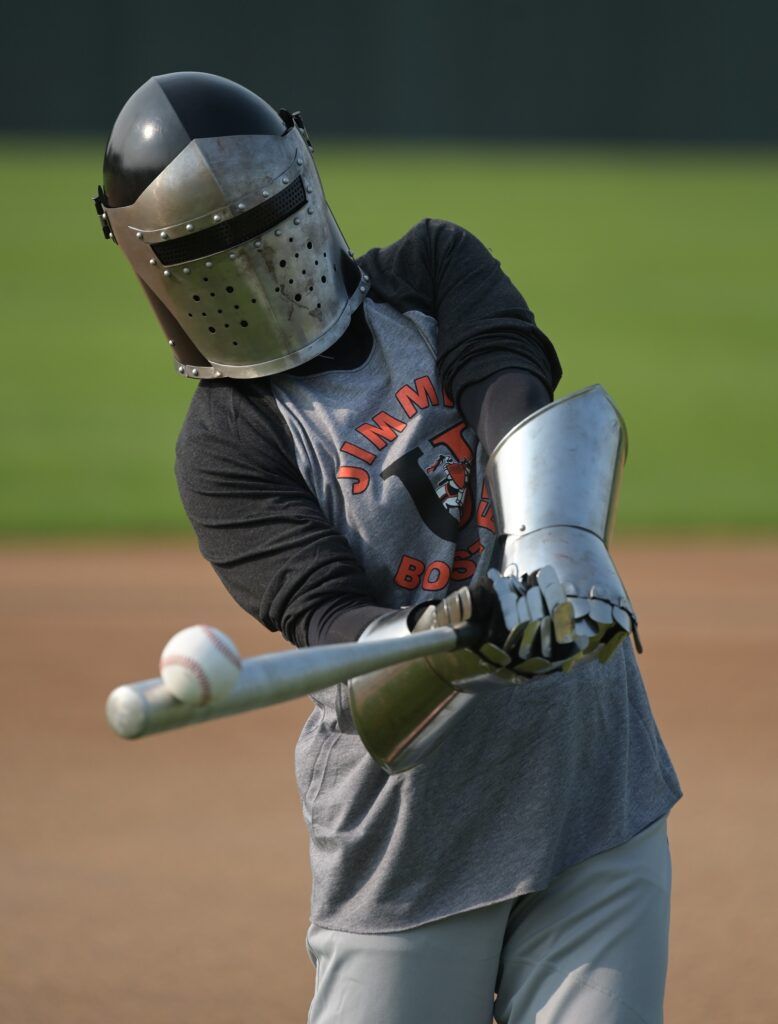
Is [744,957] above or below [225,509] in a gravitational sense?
below

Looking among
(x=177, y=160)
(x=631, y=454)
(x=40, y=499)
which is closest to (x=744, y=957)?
(x=177, y=160)

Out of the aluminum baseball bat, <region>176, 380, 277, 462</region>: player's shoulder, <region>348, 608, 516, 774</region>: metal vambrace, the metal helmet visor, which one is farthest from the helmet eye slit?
the aluminum baseball bat

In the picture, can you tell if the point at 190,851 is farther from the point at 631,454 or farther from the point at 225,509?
the point at 631,454

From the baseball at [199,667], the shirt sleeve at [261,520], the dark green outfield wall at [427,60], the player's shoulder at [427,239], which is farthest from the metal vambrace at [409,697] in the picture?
the dark green outfield wall at [427,60]

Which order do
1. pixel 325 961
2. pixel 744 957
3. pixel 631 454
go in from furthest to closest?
pixel 631 454
pixel 744 957
pixel 325 961

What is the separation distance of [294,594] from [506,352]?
445mm

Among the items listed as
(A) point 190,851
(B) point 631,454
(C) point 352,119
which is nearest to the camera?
(A) point 190,851

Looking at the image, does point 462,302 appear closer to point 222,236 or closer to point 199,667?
point 222,236

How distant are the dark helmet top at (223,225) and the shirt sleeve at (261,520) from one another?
7 centimetres

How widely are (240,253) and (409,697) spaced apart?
2.20ft

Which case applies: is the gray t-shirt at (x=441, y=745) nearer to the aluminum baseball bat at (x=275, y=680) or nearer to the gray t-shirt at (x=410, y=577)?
the gray t-shirt at (x=410, y=577)

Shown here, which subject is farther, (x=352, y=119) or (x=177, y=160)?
(x=352, y=119)

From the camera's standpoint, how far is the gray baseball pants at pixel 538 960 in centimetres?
203

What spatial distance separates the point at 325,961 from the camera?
2.13 m
